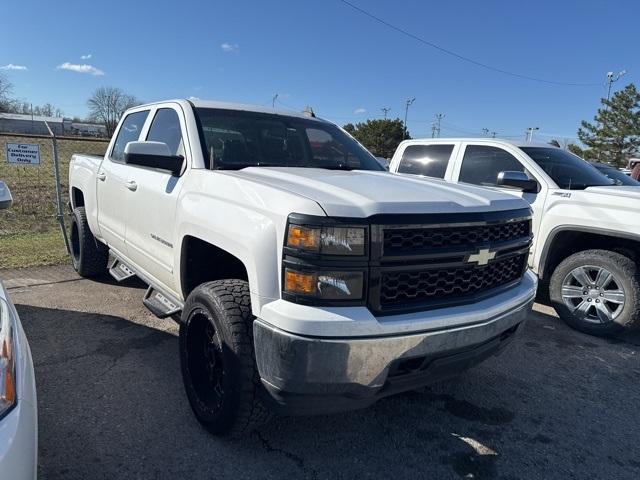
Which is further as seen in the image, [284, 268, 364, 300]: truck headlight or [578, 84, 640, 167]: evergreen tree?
[578, 84, 640, 167]: evergreen tree

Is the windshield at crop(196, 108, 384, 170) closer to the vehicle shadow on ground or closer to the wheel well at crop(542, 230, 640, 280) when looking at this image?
the vehicle shadow on ground

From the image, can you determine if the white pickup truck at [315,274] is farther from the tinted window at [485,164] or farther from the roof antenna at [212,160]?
the tinted window at [485,164]

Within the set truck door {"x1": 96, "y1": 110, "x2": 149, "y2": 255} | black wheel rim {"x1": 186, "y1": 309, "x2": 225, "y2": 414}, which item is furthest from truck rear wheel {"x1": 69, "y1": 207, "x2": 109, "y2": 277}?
black wheel rim {"x1": 186, "y1": 309, "x2": 225, "y2": 414}

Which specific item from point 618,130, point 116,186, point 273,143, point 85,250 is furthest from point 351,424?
A: point 618,130

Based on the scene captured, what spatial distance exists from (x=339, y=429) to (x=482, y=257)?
132 centimetres

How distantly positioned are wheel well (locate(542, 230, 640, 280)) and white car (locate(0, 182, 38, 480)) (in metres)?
4.85

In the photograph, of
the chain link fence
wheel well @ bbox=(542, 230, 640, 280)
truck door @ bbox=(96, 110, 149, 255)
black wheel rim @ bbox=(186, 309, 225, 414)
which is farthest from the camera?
the chain link fence

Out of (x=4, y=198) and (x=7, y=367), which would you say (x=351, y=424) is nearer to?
(x=7, y=367)

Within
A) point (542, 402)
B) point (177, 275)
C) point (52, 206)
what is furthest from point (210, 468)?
point (52, 206)

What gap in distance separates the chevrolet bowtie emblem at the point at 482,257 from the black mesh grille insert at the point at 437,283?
1.4 inches

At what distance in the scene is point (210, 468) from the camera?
99.0 inches

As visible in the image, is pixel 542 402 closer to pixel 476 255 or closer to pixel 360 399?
pixel 476 255

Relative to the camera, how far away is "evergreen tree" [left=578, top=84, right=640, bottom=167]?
36.2 meters

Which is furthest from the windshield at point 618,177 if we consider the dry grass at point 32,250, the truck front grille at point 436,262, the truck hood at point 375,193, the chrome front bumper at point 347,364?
the dry grass at point 32,250
